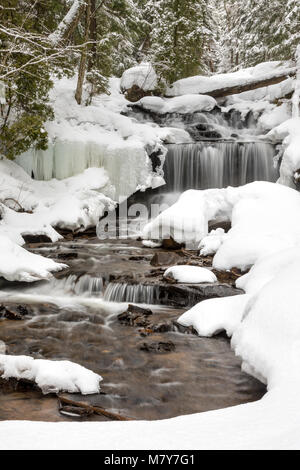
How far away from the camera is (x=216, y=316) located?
16.3 ft

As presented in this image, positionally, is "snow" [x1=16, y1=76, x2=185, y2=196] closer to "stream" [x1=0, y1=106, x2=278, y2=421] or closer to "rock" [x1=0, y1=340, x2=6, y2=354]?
"stream" [x1=0, y1=106, x2=278, y2=421]

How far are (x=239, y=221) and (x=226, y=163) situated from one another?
5091mm

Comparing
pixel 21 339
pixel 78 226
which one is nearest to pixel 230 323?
pixel 21 339

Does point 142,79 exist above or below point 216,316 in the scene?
above

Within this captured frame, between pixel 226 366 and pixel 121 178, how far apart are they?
28.6 feet

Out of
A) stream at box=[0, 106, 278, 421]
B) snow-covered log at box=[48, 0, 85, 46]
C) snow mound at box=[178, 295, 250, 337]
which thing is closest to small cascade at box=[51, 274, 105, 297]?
stream at box=[0, 106, 278, 421]

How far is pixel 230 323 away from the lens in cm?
472

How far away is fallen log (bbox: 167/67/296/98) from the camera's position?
1498cm

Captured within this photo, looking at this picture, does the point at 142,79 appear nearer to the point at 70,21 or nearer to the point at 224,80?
the point at 224,80

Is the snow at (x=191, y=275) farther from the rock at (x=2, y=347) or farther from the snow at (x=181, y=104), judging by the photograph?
the snow at (x=181, y=104)

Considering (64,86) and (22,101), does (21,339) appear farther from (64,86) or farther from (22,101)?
(64,86)

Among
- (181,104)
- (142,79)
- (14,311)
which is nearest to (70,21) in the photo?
(142,79)

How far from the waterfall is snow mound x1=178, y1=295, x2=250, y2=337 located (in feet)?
26.4

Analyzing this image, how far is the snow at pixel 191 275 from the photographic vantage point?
626cm
